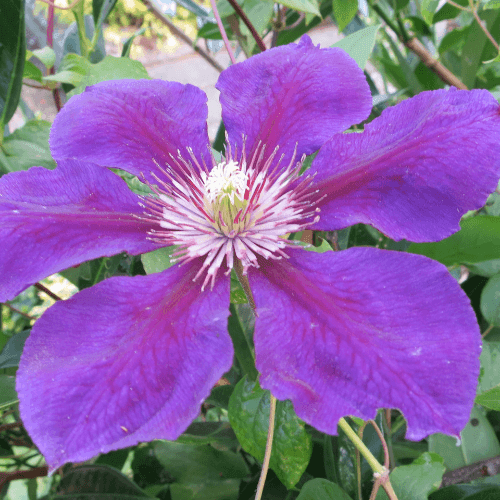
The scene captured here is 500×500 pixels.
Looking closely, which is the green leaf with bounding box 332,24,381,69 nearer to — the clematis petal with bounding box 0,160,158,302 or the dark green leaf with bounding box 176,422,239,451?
the clematis petal with bounding box 0,160,158,302

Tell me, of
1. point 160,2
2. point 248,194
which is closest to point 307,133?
point 248,194

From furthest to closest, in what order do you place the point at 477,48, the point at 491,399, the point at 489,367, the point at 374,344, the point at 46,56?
the point at 477,48 < the point at 46,56 < the point at 489,367 < the point at 491,399 < the point at 374,344

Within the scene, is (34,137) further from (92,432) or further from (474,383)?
(474,383)

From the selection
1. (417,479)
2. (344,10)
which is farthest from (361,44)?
(417,479)

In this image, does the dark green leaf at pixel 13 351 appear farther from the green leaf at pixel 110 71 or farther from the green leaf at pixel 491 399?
the green leaf at pixel 491 399

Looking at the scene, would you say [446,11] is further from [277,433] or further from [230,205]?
[277,433]

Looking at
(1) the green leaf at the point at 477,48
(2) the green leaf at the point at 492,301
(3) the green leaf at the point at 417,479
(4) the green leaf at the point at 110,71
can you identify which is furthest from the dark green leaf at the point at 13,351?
(1) the green leaf at the point at 477,48

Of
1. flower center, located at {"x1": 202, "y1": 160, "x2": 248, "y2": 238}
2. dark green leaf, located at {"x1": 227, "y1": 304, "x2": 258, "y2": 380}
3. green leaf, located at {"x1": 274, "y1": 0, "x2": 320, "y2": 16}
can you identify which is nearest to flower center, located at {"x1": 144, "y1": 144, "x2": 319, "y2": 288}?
flower center, located at {"x1": 202, "y1": 160, "x2": 248, "y2": 238}
